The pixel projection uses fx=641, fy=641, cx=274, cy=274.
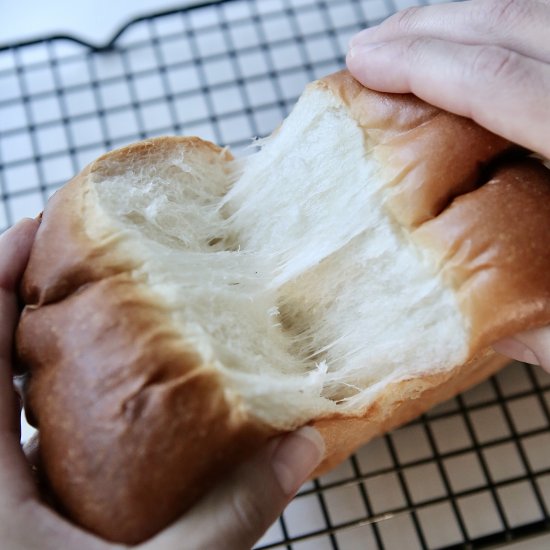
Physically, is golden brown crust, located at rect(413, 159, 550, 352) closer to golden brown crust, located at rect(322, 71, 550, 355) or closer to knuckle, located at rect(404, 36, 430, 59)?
golden brown crust, located at rect(322, 71, 550, 355)

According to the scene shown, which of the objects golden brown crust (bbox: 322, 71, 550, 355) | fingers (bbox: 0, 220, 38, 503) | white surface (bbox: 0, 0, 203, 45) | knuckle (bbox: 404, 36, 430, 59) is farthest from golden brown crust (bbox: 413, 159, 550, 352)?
white surface (bbox: 0, 0, 203, 45)

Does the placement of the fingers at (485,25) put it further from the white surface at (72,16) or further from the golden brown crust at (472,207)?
the white surface at (72,16)

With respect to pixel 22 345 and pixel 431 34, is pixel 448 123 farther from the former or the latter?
pixel 22 345

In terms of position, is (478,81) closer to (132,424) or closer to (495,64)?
(495,64)

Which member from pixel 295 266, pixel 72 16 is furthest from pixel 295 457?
pixel 72 16

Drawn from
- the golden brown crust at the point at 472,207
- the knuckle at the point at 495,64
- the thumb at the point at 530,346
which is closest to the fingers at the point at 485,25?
the knuckle at the point at 495,64

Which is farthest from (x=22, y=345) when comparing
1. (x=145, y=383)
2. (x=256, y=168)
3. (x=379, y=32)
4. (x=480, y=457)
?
(x=480, y=457)
